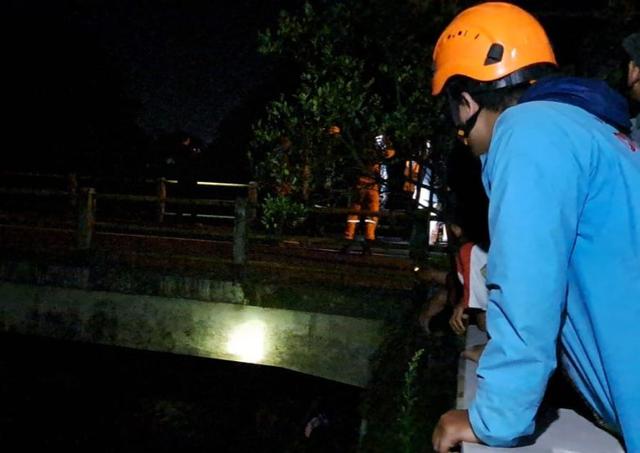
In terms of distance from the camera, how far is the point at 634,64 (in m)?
3.05

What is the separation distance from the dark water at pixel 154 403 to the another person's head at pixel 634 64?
4303mm

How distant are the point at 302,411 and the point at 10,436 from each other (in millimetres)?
3717

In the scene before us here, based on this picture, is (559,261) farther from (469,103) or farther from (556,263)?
(469,103)

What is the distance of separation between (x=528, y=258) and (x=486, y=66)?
0.70 meters

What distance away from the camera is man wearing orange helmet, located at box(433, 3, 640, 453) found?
4.27ft

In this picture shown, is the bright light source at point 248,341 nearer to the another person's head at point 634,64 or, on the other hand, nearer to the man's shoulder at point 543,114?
the another person's head at point 634,64

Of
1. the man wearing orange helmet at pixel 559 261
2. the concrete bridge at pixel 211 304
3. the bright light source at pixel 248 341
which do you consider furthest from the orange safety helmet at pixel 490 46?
the bright light source at pixel 248 341

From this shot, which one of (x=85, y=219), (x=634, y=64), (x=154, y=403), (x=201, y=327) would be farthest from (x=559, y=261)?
(x=154, y=403)

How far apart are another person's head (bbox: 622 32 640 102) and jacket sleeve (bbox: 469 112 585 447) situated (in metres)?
2.06

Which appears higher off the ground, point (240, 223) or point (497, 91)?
point (497, 91)

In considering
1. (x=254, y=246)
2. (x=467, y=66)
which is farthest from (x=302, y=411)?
(x=467, y=66)

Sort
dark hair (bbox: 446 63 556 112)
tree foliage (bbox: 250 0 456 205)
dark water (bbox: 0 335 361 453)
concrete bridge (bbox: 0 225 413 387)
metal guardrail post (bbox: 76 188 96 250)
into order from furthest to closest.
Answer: metal guardrail post (bbox: 76 188 96 250) < dark water (bbox: 0 335 361 453) < concrete bridge (bbox: 0 225 413 387) < tree foliage (bbox: 250 0 456 205) < dark hair (bbox: 446 63 556 112)

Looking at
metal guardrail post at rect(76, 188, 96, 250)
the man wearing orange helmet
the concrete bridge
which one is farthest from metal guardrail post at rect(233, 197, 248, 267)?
the man wearing orange helmet

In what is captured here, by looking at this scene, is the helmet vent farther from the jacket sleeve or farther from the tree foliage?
the tree foliage
